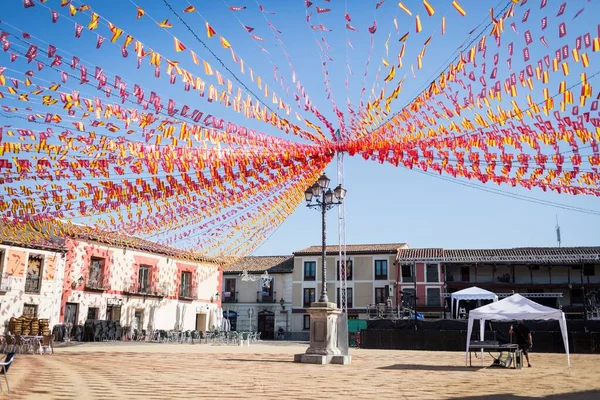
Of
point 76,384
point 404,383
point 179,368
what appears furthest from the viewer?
point 179,368

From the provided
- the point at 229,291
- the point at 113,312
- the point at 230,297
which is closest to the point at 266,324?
the point at 230,297

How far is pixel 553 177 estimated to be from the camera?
8.74m

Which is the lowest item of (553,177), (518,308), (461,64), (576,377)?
(576,377)

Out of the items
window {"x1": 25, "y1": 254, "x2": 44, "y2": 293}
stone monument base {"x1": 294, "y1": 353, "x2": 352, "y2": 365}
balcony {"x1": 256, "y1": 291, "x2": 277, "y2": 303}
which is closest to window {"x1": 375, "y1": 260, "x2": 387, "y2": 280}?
balcony {"x1": 256, "y1": 291, "x2": 277, "y2": 303}

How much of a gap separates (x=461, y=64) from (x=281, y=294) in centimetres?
3498

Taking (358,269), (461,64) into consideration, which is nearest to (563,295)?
(358,269)

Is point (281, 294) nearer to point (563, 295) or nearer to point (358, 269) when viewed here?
point (358, 269)

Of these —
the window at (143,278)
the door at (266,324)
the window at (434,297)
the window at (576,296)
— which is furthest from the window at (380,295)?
the window at (143,278)

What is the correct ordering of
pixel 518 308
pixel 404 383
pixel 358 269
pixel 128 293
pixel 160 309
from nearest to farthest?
pixel 404 383 < pixel 518 308 < pixel 128 293 < pixel 160 309 < pixel 358 269

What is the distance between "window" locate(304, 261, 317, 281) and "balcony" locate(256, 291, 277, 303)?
2.78m

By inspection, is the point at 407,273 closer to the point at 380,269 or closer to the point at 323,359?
the point at 380,269

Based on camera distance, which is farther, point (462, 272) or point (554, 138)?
point (462, 272)

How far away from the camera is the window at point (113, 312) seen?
26170 millimetres

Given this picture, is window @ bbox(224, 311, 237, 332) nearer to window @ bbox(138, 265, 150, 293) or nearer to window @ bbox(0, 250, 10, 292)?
window @ bbox(138, 265, 150, 293)
